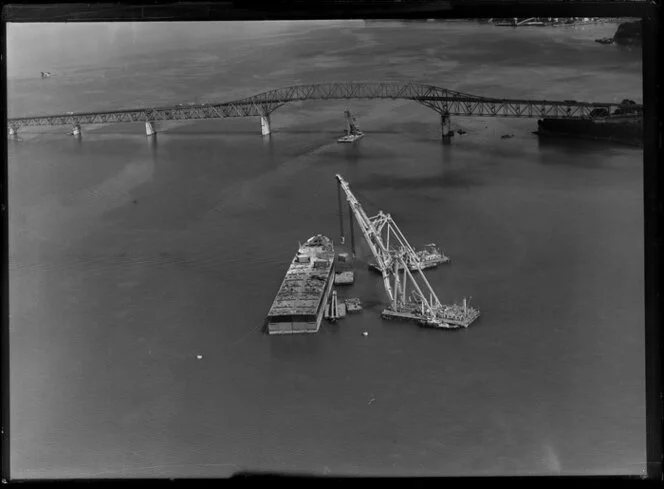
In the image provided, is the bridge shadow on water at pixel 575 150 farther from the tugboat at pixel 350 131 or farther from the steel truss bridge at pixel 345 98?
the tugboat at pixel 350 131

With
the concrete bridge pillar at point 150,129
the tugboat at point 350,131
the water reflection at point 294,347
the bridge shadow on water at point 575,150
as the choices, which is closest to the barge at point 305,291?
the water reflection at point 294,347

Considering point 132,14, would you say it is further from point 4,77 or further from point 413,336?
point 413,336

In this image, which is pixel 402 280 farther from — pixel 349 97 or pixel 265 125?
pixel 265 125

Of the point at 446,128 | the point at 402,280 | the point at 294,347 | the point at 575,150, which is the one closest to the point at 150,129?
the point at 446,128

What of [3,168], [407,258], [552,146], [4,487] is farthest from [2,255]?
[552,146]

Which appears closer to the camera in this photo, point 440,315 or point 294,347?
point 294,347

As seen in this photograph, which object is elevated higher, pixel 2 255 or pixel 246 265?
pixel 2 255
